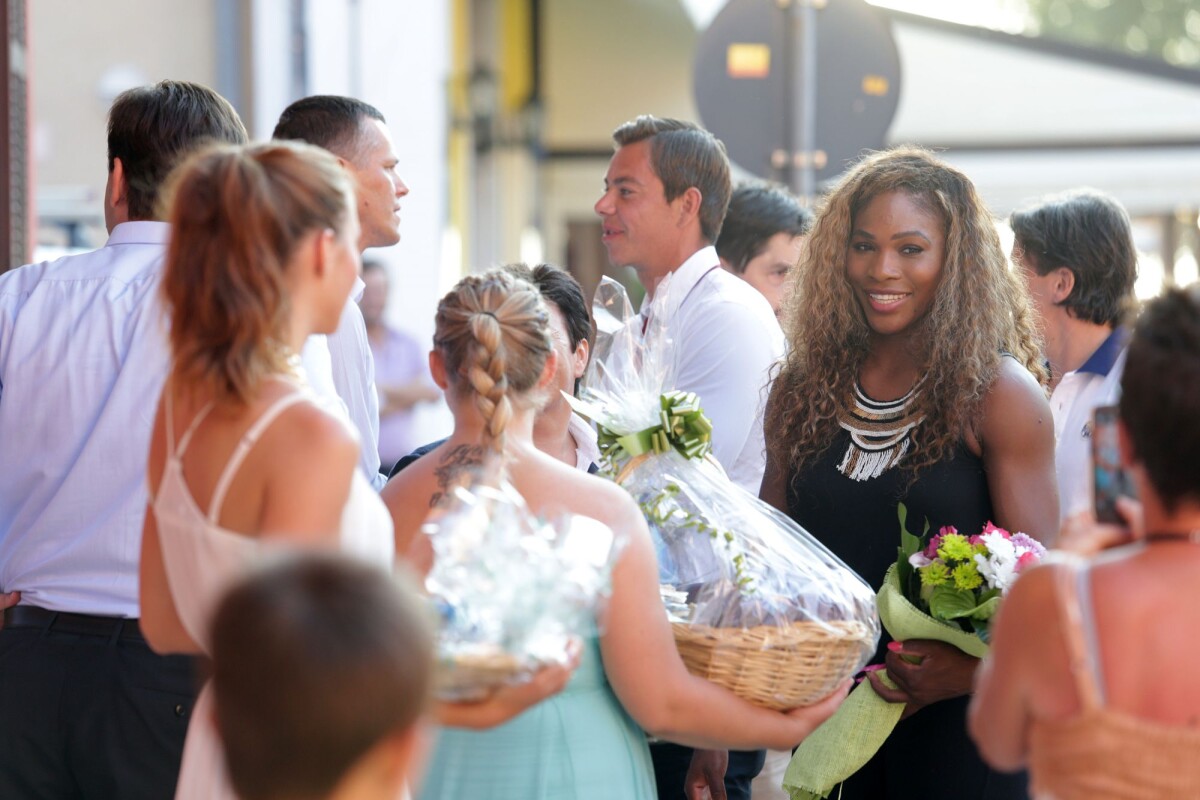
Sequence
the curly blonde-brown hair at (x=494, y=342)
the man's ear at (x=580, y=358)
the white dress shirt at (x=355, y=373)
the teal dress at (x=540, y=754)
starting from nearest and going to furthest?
the curly blonde-brown hair at (x=494, y=342) → the teal dress at (x=540, y=754) → the white dress shirt at (x=355, y=373) → the man's ear at (x=580, y=358)

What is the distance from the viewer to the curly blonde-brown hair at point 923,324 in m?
3.39

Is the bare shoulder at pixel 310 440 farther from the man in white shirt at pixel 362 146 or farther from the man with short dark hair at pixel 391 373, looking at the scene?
the man with short dark hair at pixel 391 373

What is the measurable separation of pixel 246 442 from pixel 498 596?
0.44m

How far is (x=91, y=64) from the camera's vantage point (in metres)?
7.88

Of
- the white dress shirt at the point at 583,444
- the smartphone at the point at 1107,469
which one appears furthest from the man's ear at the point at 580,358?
the smartphone at the point at 1107,469

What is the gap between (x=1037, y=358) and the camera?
3.80 meters

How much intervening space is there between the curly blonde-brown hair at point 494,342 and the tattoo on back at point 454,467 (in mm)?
34

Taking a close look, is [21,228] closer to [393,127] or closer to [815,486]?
[815,486]

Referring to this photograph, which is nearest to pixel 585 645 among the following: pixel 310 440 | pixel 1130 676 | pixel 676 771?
pixel 310 440

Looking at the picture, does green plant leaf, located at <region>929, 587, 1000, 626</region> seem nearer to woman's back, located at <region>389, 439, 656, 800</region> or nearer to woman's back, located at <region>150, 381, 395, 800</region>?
woman's back, located at <region>389, 439, 656, 800</region>

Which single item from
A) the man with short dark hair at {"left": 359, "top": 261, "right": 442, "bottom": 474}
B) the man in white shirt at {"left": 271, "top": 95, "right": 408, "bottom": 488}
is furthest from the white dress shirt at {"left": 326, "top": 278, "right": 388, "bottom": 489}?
the man with short dark hair at {"left": 359, "top": 261, "right": 442, "bottom": 474}

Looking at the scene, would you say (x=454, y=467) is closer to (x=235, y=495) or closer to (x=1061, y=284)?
(x=235, y=495)

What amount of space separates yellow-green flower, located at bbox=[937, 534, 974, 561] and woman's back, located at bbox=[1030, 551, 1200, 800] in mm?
939

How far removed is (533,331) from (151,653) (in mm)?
1154
